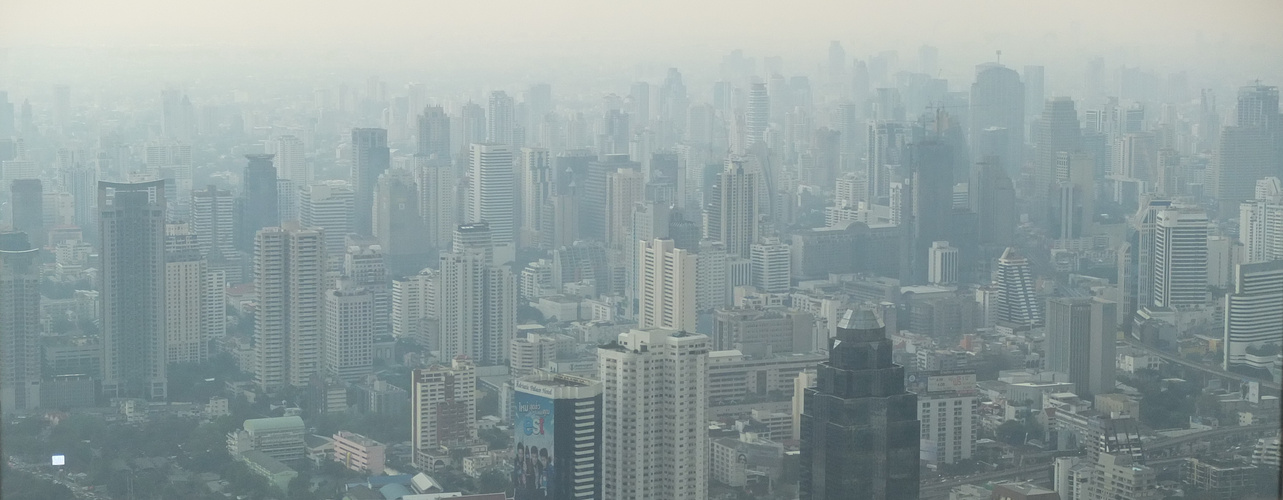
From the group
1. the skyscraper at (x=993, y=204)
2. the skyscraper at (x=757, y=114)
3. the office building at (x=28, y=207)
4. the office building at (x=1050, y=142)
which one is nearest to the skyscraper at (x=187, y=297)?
the office building at (x=28, y=207)

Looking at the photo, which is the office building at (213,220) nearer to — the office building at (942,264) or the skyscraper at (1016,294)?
the office building at (942,264)

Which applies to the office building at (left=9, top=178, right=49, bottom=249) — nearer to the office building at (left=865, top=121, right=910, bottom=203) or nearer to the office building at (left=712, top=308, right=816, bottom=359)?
the office building at (left=712, top=308, right=816, bottom=359)

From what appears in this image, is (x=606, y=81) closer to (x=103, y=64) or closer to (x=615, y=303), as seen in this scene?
(x=615, y=303)

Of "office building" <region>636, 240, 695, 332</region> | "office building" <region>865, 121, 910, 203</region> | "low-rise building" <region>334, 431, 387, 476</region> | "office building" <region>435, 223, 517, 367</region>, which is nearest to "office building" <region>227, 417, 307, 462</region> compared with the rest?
"low-rise building" <region>334, 431, 387, 476</region>

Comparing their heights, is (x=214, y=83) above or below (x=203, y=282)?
above

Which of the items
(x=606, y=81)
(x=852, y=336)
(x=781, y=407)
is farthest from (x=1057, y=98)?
(x=852, y=336)

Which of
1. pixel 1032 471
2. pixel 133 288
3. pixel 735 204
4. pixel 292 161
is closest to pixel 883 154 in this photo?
pixel 735 204
